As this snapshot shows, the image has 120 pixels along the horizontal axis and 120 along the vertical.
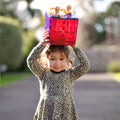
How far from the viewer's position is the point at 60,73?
3545 mm

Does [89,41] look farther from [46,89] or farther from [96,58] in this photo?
[46,89]

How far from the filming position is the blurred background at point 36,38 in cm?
1476

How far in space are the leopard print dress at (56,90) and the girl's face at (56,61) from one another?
52 millimetres

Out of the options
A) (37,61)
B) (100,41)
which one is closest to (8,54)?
(37,61)

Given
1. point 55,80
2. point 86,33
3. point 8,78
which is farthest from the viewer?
point 86,33

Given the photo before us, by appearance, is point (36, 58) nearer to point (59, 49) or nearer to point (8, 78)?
point (59, 49)

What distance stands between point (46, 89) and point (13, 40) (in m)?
18.5

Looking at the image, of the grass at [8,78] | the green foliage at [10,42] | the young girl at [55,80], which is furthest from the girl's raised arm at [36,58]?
the green foliage at [10,42]

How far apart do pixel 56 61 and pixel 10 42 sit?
1820 centimetres

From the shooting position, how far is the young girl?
3412 mm

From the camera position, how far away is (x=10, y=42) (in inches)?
843

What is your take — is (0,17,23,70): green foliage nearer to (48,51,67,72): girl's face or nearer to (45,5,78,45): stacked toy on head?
(48,51,67,72): girl's face

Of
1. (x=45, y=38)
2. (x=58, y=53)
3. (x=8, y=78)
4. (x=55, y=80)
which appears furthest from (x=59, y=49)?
(x=8, y=78)

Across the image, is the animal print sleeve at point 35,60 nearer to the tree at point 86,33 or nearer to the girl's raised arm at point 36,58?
the girl's raised arm at point 36,58
